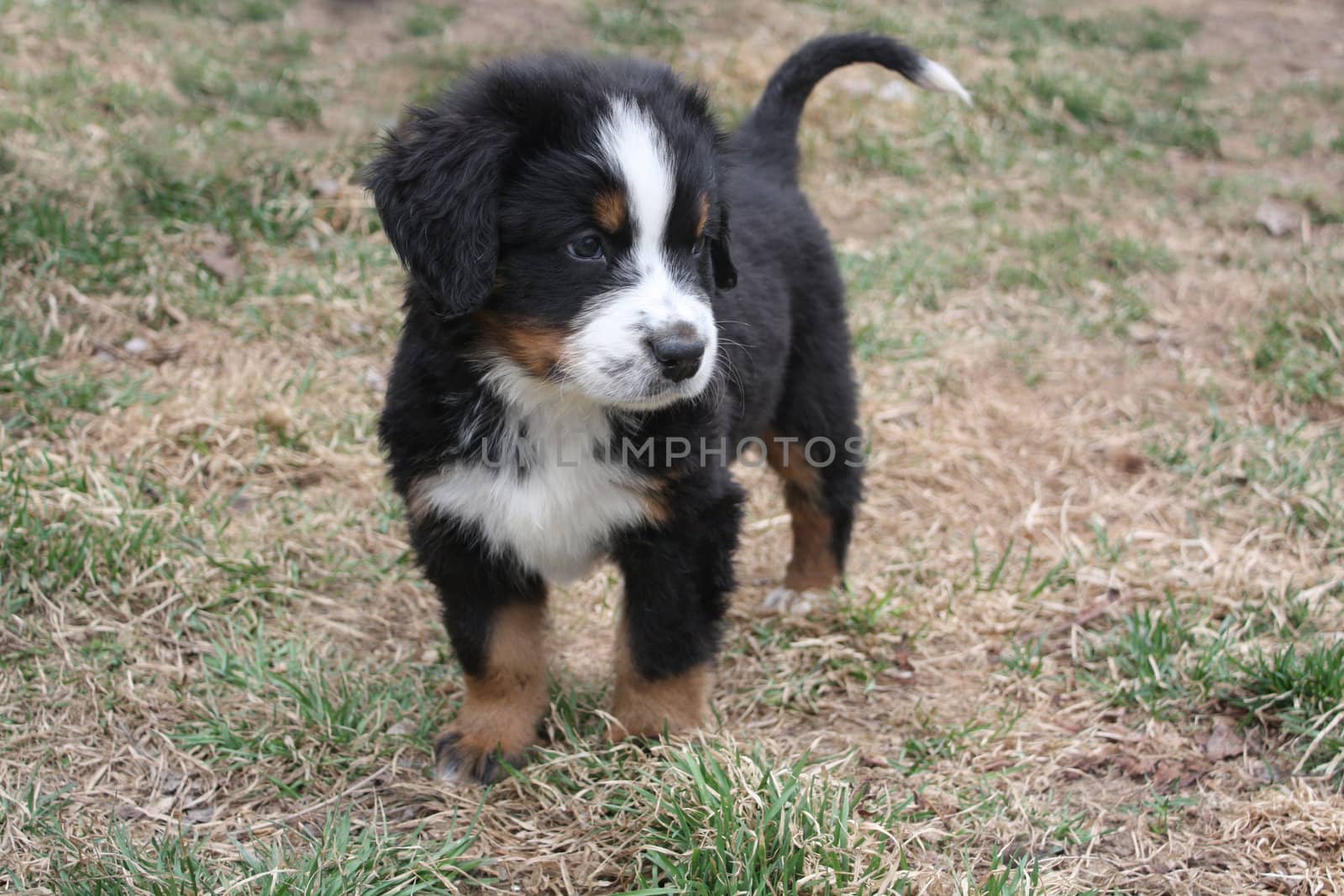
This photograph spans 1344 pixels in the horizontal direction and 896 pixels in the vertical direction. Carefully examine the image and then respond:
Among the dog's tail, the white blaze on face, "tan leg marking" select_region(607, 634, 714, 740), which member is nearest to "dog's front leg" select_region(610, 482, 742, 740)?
"tan leg marking" select_region(607, 634, 714, 740)

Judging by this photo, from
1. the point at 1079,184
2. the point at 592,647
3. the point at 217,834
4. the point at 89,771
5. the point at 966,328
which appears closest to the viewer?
the point at 217,834

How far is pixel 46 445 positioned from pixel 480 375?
6.41 ft

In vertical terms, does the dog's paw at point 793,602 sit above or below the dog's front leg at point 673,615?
below

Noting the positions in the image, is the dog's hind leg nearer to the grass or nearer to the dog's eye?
the dog's eye

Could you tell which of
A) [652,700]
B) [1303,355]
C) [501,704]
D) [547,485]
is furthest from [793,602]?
[1303,355]

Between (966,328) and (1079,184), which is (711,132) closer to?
(966,328)

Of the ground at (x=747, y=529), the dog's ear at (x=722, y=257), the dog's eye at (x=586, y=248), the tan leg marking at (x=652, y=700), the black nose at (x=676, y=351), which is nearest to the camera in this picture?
the black nose at (x=676, y=351)

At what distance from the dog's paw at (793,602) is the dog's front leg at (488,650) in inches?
36.3

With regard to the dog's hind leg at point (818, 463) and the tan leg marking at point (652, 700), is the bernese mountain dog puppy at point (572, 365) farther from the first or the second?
the dog's hind leg at point (818, 463)

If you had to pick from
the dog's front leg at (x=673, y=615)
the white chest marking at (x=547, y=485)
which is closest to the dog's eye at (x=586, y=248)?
the white chest marking at (x=547, y=485)

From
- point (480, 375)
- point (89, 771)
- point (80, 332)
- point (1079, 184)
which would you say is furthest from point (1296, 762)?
point (1079, 184)

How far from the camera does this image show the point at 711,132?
8.62 ft

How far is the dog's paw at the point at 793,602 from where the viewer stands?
11.6 ft

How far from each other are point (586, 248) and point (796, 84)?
1441 millimetres
